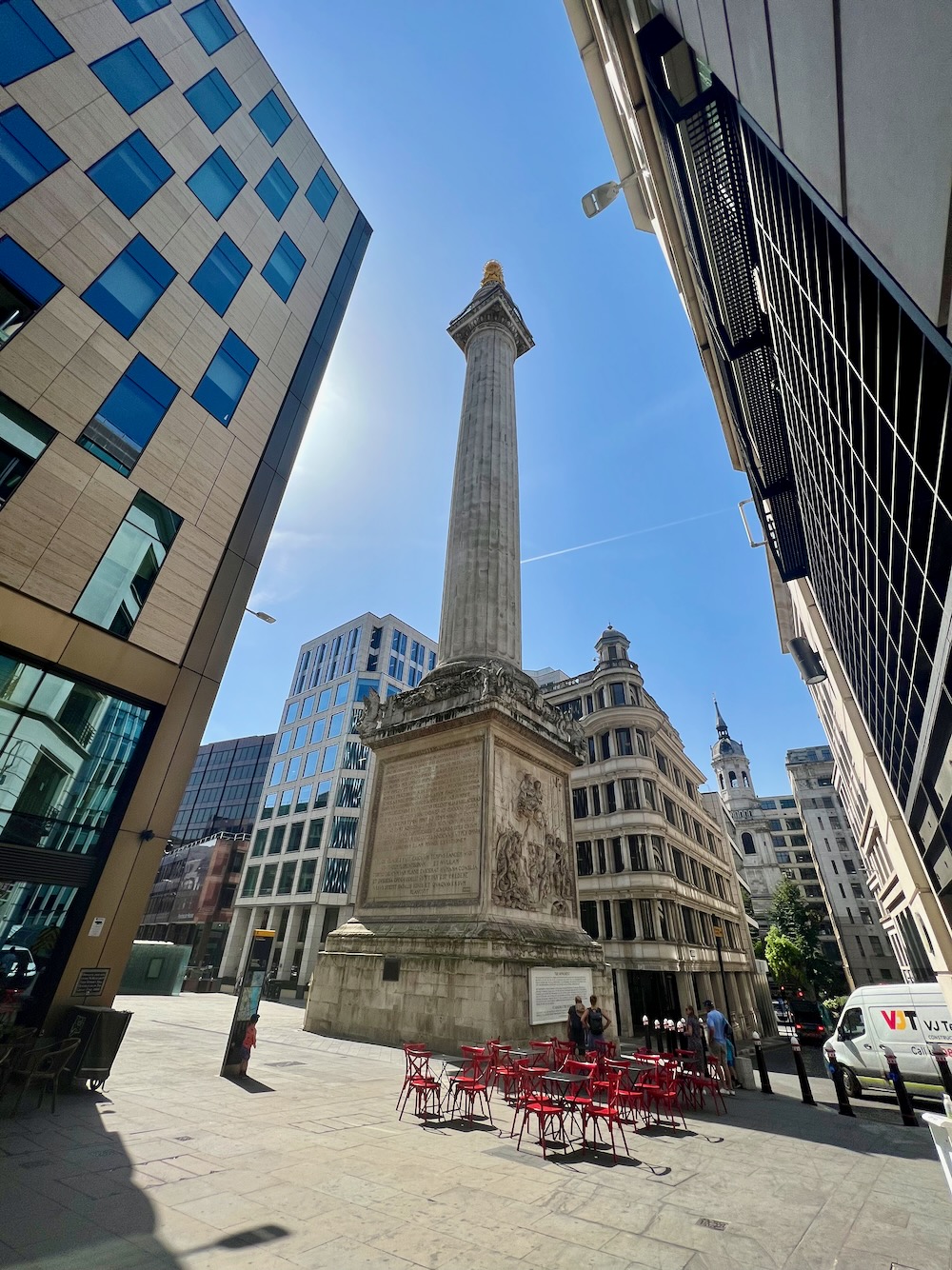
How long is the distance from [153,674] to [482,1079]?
1055 cm

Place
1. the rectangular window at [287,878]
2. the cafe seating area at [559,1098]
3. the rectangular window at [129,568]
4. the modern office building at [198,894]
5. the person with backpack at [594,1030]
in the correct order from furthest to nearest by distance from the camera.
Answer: the modern office building at [198,894] → the rectangular window at [287,878] → the rectangular window at [129,568] → the person with backpack at [594,1030] → the cafe seating area at [559,1098]

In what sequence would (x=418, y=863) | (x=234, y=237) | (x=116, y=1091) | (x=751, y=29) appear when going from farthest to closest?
(x=234, y=237) → (x=418, y=863) → (x=116, y=1091) → (x=751, y=29)

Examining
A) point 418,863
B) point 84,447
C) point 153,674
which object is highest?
point 84,447

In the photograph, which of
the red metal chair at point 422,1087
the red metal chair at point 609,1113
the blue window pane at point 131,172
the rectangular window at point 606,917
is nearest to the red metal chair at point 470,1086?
the red metal chair at point 422,1087

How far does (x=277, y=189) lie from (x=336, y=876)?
46.9 metres

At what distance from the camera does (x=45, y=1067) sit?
346 inches

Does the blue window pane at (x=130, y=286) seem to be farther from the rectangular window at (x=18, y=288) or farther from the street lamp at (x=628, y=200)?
the street lamp at (x=628, y=200)

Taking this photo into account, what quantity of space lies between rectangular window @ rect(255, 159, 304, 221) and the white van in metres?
30.4

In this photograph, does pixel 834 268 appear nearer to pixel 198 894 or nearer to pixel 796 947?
pixel 796 947

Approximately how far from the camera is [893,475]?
4457mm

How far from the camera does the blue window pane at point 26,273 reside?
11086 millimetres

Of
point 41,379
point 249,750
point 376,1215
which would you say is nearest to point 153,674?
point 41,379

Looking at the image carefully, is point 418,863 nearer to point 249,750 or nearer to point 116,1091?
point 116,1091

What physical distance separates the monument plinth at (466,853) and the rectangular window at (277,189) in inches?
525
